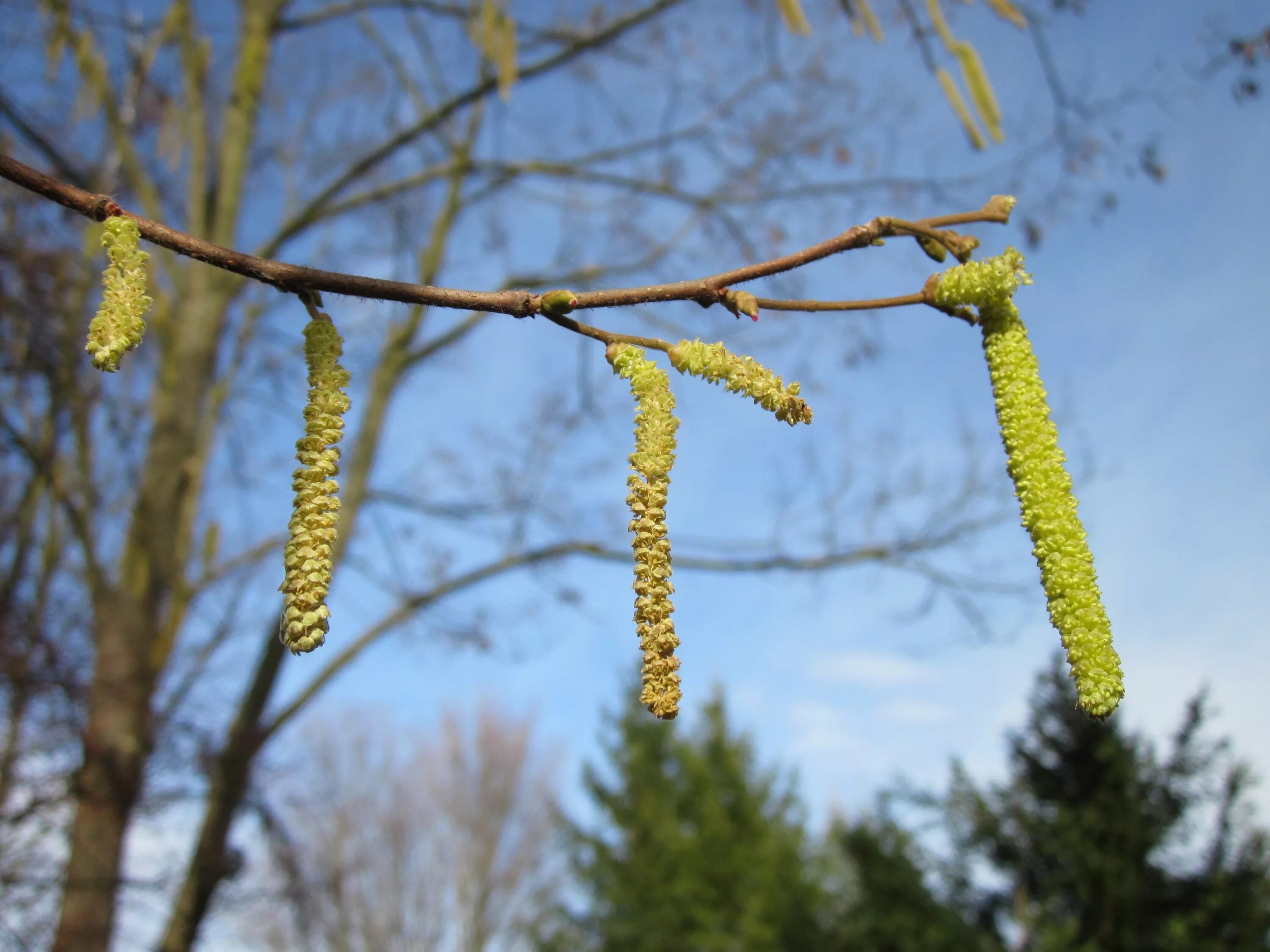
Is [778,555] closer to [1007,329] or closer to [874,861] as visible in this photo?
[874,861]

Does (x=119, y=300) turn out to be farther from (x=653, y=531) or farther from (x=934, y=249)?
(x=934, y=249)

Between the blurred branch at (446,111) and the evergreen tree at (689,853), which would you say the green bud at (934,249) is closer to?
the blurred branch at (446,111)

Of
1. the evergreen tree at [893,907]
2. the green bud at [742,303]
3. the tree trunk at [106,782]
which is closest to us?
the green bud at [742,303]

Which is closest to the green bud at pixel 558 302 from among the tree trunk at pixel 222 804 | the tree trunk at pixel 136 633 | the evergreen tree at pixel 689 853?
the tree trunk at pixel 136 633

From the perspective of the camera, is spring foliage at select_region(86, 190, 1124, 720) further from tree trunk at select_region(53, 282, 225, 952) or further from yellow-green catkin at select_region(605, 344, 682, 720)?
tree trunk at select_region(53, 282, 225, 952)

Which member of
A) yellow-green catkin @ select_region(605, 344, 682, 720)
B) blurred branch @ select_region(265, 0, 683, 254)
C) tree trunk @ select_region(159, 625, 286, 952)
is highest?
blurred branch @ select_region(265, 0, 683, 254)

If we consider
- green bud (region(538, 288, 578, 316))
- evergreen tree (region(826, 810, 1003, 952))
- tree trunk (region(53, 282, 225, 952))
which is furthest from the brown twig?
evergreen tree (region(826, 810, 1003, 952))
